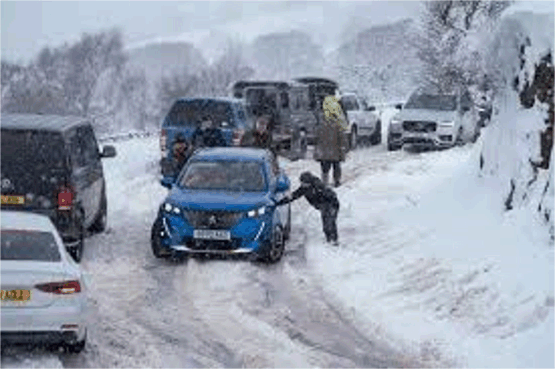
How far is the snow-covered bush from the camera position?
15.3 meters

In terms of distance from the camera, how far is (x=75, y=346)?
10.9m

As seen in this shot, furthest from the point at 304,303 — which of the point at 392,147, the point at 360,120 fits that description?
the point at 360,120

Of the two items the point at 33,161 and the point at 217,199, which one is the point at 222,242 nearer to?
the point at 217,199

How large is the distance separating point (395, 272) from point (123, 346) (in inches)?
198

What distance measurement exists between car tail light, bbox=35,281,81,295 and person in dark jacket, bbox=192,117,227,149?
12529 millimetres

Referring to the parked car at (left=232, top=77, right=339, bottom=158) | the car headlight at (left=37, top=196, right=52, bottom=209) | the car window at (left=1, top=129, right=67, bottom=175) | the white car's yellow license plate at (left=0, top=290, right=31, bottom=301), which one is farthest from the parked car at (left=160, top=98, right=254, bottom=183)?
the white car's yellow license plate at (left=0, top=290, right=31, bottom=301)

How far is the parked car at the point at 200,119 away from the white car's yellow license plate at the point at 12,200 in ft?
32.8

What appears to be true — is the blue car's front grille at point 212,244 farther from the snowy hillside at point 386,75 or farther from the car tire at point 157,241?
the snowy hillside at point 386,75

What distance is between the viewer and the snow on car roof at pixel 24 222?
11.0 meters

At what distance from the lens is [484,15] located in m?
44.0

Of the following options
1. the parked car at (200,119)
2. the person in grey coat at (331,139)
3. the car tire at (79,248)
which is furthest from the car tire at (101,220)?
the parked car at (200,119)

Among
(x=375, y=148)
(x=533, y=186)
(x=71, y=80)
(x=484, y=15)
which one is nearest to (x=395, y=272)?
(x=533, y=186)

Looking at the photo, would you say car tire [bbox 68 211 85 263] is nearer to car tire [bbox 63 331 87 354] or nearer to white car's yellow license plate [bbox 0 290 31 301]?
car tire [bbox 63 331 87 354]

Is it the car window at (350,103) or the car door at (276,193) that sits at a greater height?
the car door at (276,193)
